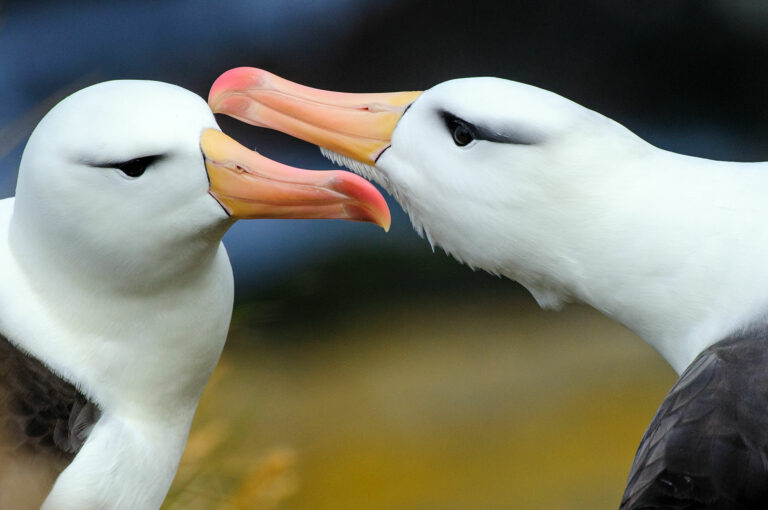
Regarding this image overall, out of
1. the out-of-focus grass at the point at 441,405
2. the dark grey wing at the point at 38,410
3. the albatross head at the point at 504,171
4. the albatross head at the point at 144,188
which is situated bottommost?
the out-of-focus grass at the point at 441,405

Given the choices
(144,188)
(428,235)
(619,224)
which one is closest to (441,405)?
(428,235)

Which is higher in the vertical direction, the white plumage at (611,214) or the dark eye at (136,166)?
the white plumage at (611,214)

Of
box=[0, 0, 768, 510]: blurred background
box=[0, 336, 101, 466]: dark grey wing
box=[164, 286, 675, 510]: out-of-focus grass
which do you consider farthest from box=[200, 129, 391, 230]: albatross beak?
box=[164, 286, 675, 510]: out-of-focus grass

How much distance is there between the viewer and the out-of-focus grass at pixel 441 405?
2.41 meters

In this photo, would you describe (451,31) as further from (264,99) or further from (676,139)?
(264,99)

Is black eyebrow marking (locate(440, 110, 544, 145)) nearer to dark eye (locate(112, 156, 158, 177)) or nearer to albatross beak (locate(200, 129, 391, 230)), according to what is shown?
albatross beak (locate(200, 129, 391, 230))

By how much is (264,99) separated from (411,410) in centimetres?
136

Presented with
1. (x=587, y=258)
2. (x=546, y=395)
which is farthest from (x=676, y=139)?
(x=587, y=258)

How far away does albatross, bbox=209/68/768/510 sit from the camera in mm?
1151

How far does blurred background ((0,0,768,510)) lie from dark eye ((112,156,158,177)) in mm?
1105

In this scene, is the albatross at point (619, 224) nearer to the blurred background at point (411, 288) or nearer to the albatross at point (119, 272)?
the albatross at point (119, 272)

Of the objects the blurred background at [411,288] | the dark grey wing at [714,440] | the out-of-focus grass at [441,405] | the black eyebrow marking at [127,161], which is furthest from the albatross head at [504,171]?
the out-of-focus grass at [441,405]

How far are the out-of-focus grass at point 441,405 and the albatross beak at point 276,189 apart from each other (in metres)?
1.22

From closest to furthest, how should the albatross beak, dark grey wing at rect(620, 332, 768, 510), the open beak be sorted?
dark grey wing at rect(620, 332, 768, 510)
the albatross beak
the open beak
